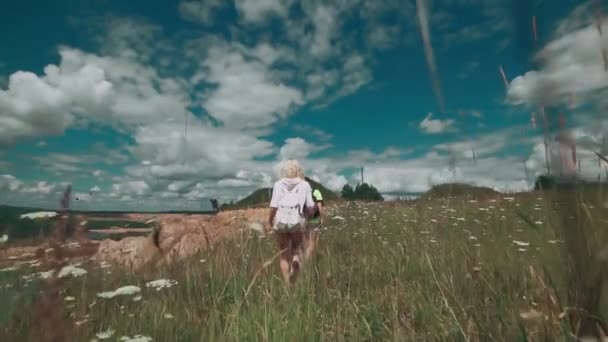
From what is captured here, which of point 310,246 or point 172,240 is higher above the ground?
point 310,246

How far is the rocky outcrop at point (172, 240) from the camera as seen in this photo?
4117mm

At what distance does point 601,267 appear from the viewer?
0.61 m

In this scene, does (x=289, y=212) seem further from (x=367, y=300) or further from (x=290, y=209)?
(x=367, y=300)

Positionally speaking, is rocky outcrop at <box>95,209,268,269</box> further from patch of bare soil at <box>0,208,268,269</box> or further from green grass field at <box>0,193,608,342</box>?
green grass field at <box>0,193,608,342</box>

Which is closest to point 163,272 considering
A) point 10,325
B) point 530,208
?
point 10,325

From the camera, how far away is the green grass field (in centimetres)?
108

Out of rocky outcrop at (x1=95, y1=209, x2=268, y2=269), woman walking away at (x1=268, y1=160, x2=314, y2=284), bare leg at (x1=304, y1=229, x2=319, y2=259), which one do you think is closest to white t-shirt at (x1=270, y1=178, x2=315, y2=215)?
woman walking away at (x1=268, y1=160, x2=314, y2=284)

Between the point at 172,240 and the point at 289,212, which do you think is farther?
the point at 172,240

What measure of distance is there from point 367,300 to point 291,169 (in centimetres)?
366

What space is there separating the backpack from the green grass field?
90 cm

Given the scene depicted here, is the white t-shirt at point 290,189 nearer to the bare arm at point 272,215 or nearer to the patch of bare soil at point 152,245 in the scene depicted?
the bare arm at point 272,215

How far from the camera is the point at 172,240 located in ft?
28.1

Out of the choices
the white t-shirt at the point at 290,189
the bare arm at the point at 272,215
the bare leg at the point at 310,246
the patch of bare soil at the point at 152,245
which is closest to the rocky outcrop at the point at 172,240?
the patch of bare soil at the point at 152,245

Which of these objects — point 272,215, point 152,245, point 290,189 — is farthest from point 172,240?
point 290,189
